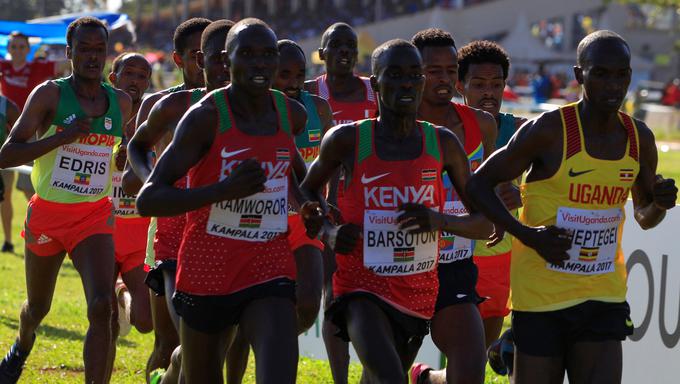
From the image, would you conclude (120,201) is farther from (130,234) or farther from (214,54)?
(214,54)

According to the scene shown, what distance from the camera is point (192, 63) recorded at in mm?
7746

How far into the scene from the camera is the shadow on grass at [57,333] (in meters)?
10.9

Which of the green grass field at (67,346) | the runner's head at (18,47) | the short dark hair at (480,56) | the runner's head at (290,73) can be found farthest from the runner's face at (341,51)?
the runner's head at (18,47)

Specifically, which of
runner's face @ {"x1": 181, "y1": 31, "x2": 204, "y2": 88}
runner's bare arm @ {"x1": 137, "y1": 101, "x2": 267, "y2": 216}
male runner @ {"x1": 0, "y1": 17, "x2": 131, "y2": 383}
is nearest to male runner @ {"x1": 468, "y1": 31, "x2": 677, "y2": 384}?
runner's bare arm @ {"x1": 137, "y1": 101, "x2": 267, "y2": 216}

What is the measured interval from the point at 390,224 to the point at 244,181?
934 millimetres

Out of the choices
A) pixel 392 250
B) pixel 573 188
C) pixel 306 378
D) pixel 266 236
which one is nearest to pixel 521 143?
pixel 573 188

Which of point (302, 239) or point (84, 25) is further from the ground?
point (84, 25)

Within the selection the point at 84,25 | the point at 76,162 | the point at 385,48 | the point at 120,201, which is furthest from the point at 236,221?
the point at 120,201

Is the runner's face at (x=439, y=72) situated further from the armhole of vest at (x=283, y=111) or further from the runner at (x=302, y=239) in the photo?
the armhole of vest at (x=283, y=111)

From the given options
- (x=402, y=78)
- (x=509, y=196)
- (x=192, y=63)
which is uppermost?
(x=402, y=78)

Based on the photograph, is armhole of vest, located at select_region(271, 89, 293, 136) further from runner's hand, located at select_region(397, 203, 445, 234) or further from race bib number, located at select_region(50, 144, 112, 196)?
race bib number, located at select_region(50, 144, 112, 196)

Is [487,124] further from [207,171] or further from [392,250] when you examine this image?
[207,171]

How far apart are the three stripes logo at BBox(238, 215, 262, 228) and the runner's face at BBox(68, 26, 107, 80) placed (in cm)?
271

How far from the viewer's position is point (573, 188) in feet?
19.0
